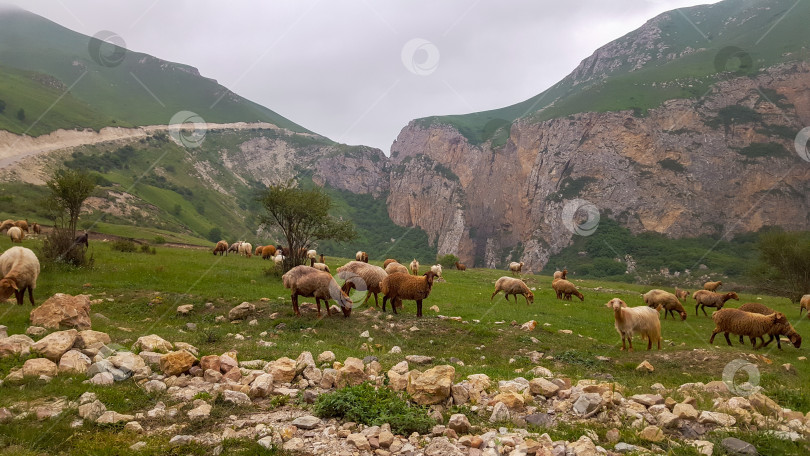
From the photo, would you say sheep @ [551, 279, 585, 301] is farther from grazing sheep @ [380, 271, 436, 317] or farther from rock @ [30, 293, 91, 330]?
rock @ [30, 293, 91, 330]

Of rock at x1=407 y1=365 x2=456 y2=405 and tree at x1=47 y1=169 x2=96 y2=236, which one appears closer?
rock at x1=407 y1=365 x2=456 y2=405

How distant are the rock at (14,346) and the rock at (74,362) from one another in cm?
102

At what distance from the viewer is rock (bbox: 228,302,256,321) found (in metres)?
16.0

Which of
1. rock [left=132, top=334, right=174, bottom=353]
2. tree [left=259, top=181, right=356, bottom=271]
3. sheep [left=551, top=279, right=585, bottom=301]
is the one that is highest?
tree [left=259, top=181, right=356, bottom=271]

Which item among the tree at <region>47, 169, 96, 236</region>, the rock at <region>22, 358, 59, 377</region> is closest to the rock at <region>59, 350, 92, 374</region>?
the rock at <region>22, 358, 59, 377</region>

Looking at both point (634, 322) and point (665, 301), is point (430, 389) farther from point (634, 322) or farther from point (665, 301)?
point (665, 301)

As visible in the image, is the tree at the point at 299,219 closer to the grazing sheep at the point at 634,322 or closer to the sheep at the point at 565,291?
the sheep at the point at 565,291

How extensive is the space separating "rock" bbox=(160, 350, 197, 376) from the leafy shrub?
3.39m

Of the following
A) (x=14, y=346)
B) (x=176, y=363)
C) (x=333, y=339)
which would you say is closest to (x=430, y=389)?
(x=176, y=363)

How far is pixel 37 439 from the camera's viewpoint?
558 centimetres

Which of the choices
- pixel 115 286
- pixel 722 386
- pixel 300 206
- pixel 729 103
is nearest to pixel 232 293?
pixel 115 286

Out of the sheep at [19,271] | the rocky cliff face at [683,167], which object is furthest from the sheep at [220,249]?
the rocky cliff face at [683,167]

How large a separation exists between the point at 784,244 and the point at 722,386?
48859 millimetres

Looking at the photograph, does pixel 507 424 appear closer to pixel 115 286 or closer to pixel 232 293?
pixel 232 293
